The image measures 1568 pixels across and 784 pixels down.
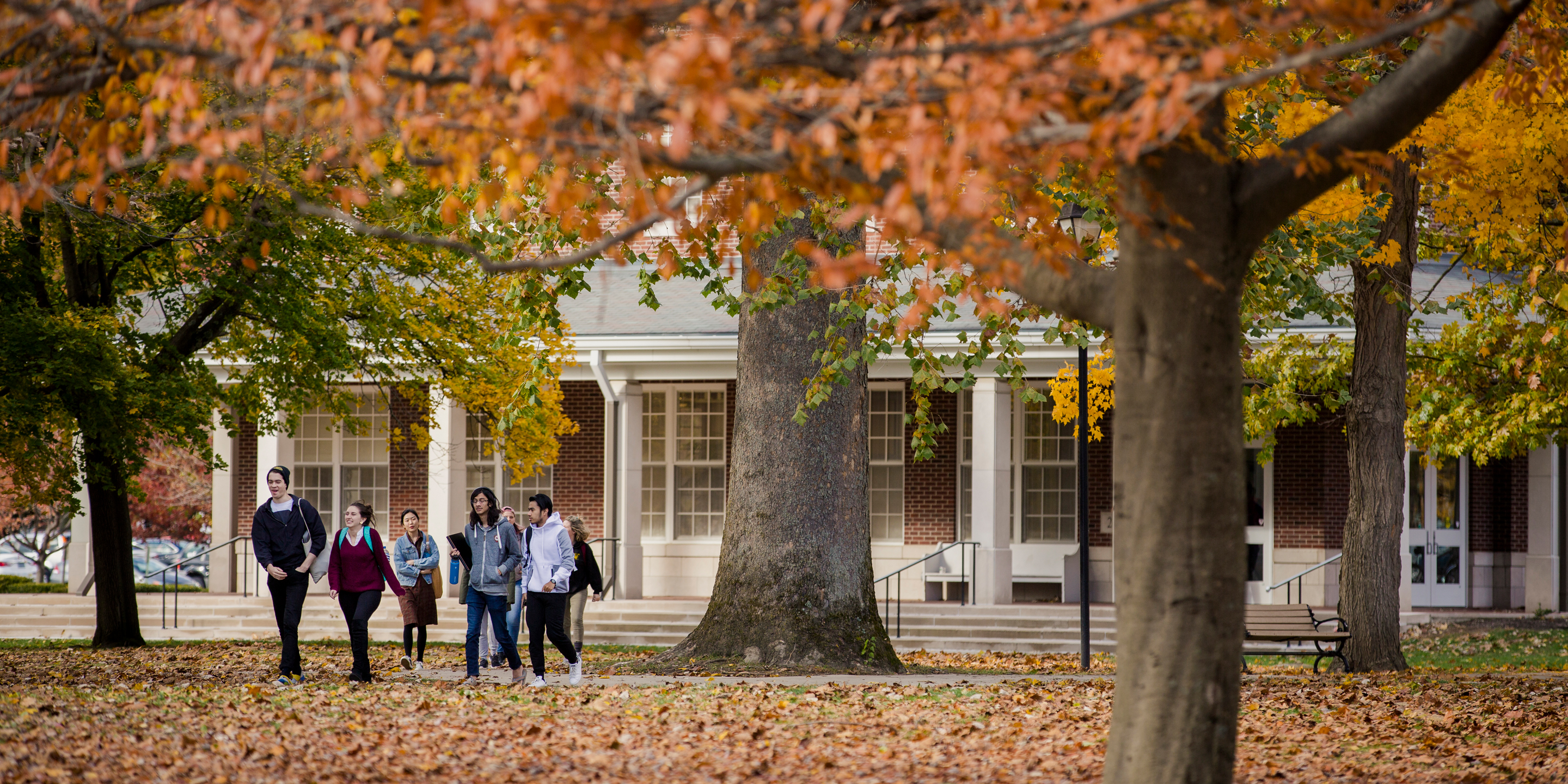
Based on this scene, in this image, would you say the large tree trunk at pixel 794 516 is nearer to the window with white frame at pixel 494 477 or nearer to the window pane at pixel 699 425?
the window pane at pixel 699 425

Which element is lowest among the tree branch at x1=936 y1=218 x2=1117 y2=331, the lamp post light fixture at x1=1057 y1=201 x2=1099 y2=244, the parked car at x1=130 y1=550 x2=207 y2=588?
the parked car at x1=130 y1=550 x2=207 y2=588

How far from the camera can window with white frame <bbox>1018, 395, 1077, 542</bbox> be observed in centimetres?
2177

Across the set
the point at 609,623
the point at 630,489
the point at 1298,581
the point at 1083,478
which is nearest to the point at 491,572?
the point at 1083,478

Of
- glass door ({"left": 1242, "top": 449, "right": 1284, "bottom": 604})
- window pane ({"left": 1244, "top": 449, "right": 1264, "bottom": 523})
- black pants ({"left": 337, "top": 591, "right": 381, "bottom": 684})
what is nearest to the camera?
black pants ({"left": 337, "top": 591, "right": 381, "bottom": 684})

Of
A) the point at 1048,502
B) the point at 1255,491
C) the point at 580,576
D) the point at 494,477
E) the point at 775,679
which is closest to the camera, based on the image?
the point at 775,679

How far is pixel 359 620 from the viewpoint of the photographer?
1066 centimetres

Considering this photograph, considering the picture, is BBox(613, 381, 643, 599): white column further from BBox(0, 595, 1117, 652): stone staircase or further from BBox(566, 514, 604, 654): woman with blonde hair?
BBox(566, 514, 604, 654): woman with blonde hair

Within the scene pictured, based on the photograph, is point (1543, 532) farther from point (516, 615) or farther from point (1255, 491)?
point (516, 615)

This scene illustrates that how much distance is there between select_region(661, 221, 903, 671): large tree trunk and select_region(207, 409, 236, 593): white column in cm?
1246

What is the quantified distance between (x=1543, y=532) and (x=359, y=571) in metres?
17.4

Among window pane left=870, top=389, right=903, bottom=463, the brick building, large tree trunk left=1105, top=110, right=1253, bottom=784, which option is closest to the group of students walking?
large tree trunk left=1105, top=110, right=1253, bottom=784

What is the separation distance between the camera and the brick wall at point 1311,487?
68.2ft

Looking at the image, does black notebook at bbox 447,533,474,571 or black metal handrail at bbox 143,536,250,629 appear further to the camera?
black metal handrail at bbox 143,536,250,629

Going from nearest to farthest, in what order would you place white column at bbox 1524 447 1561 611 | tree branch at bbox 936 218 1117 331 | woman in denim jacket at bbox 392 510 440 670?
1. tree branch at bbox 936 218 1117 331
2. woman in denim jacket at bbox 392 510 440 670
3. white column at bbox 1524 447 1561 611
